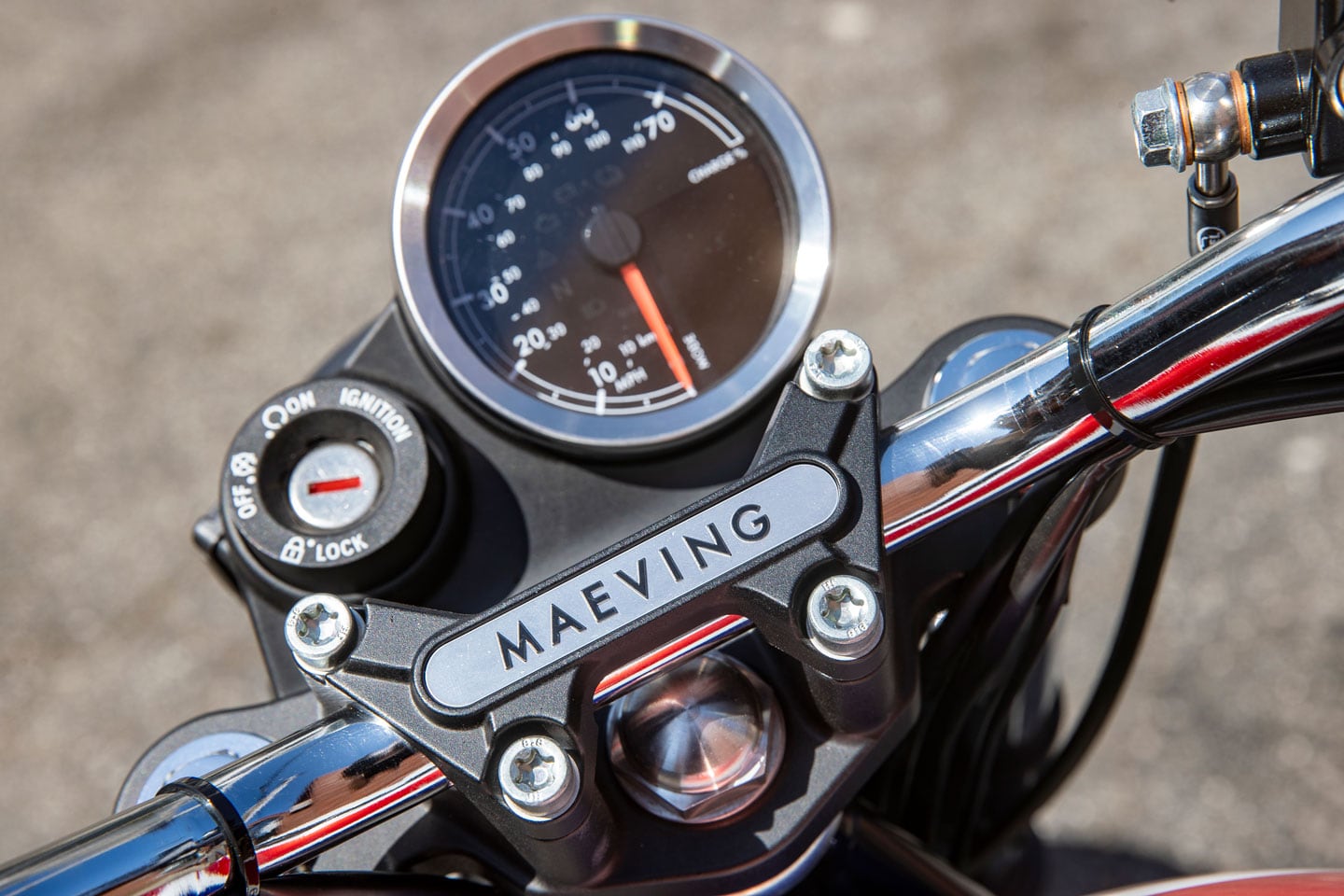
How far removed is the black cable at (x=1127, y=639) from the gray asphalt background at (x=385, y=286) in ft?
3.30

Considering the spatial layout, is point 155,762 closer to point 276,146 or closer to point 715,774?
point 715,774

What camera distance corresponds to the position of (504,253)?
1.07 meters

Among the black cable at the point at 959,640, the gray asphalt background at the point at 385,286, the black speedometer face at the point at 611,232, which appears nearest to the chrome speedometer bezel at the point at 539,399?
the black speedometer face at the point at 611,232

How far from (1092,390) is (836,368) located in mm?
129

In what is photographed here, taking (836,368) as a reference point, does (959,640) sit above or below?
below

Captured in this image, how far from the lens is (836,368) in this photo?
670 millimetres

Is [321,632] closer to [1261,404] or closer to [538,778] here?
[538,778]

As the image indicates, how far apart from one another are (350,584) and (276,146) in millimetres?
1964

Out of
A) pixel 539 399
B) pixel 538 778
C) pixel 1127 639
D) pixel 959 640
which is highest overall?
pixel 539 399

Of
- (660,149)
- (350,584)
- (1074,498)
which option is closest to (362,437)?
(350,584)

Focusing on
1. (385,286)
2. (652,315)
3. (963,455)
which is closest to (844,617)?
(963,455)

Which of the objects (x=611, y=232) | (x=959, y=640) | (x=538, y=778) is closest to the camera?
(x=538, y=778)

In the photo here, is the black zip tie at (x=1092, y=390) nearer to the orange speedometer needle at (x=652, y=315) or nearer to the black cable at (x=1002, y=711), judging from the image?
the black cable at (x=1002, y=711)

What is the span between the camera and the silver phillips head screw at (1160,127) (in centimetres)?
68
